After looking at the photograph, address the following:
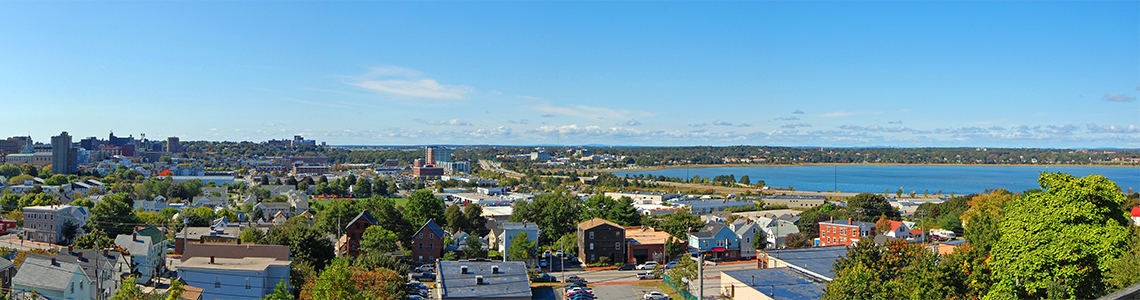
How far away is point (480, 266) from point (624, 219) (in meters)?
20.1

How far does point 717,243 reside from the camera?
3556cm

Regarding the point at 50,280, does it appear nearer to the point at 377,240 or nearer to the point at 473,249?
the point at 377,240

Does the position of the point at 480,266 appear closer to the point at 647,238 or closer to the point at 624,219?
the point at 647,238

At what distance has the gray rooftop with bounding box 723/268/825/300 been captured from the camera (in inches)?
794

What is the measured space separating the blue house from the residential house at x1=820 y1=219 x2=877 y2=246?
6.99 meters

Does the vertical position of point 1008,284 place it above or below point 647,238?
above

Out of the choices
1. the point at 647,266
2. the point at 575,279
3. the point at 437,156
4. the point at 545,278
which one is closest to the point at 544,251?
the point at 647,266

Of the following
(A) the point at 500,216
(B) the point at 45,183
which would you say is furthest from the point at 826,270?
(B) the point at 45,183

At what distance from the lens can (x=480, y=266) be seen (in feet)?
75.0

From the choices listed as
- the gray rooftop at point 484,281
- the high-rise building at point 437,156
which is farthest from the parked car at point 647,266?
the high-rise building at point 437,156

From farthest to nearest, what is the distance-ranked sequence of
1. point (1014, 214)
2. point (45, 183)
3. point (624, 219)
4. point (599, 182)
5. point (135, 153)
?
point (135, 153) < point (599, 182) < point (45, 183) < point (624, 219) < point (1014, 214)

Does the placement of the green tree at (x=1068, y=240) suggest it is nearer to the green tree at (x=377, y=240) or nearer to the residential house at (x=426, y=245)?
the residential house at (x=426, y=245)

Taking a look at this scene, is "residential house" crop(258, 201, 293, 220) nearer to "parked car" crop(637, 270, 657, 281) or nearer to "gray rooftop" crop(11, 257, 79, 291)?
"gray rooftop" crop(11, 257, 79, 291)

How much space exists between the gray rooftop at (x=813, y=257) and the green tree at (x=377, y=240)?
55.5 feet
